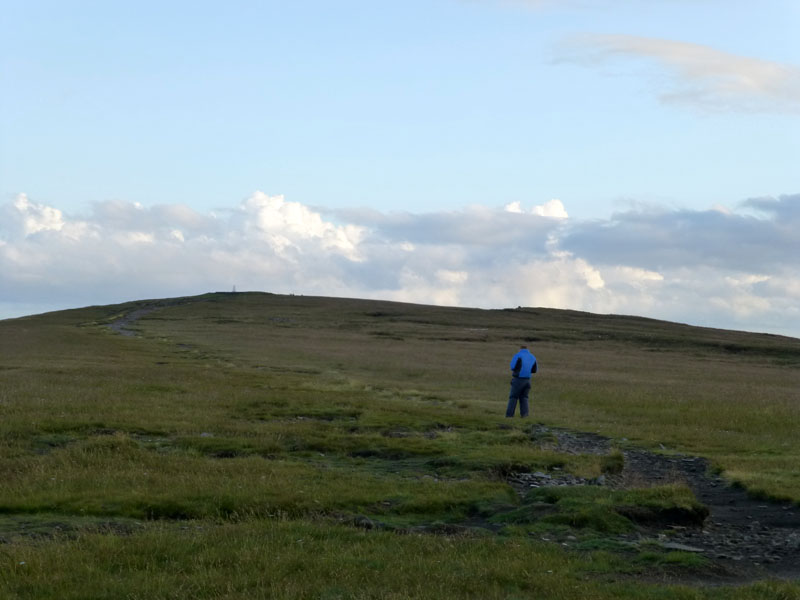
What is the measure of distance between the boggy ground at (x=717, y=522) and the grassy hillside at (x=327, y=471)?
0.54 metres

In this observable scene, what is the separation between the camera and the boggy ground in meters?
12.8

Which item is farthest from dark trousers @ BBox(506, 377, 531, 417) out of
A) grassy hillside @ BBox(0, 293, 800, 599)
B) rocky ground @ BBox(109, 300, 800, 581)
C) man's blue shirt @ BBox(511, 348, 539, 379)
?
rocky ground @ BBox(109, 300, 800, 581)

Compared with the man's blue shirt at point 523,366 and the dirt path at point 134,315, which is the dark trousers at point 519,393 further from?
the dirt path at point 134,315

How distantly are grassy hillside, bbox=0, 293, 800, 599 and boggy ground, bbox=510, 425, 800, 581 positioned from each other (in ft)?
1.78

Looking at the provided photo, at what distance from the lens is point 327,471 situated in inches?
736

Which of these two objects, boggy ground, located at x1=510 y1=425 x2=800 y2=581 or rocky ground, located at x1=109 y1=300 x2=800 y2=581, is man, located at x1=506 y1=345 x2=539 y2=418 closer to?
rocky ground, located at x1=109 y1=300 x2=800 y2=581

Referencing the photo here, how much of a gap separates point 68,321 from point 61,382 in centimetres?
10062

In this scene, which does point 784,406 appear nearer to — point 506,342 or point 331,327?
point 506,342

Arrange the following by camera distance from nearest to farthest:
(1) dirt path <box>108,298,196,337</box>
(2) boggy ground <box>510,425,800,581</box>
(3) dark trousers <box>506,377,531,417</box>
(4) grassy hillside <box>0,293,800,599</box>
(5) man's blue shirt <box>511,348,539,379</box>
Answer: (4) grassy hillside <box>0,293,800,599</box> < (2) boggy ground <box>510,425,800,581</box> < (5) man's blue shirt <box>511,348,539,379</box> < (3) dark trousers <box>506,377,531,417</box> < (1) dirt path <box>108,298,196,337</box>

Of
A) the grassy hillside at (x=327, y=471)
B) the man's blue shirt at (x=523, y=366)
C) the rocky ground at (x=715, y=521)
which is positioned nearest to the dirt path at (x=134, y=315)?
the grassy hillside at (x=327, y=471)

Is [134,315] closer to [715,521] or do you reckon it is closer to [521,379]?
[521,379]

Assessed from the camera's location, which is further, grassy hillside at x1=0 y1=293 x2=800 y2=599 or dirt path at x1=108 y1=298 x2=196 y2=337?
dirt path at x1=108 y1=298 x2=196 y2=337

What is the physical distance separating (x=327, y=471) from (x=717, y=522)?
7.87 metres

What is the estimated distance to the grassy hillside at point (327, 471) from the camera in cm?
1076
